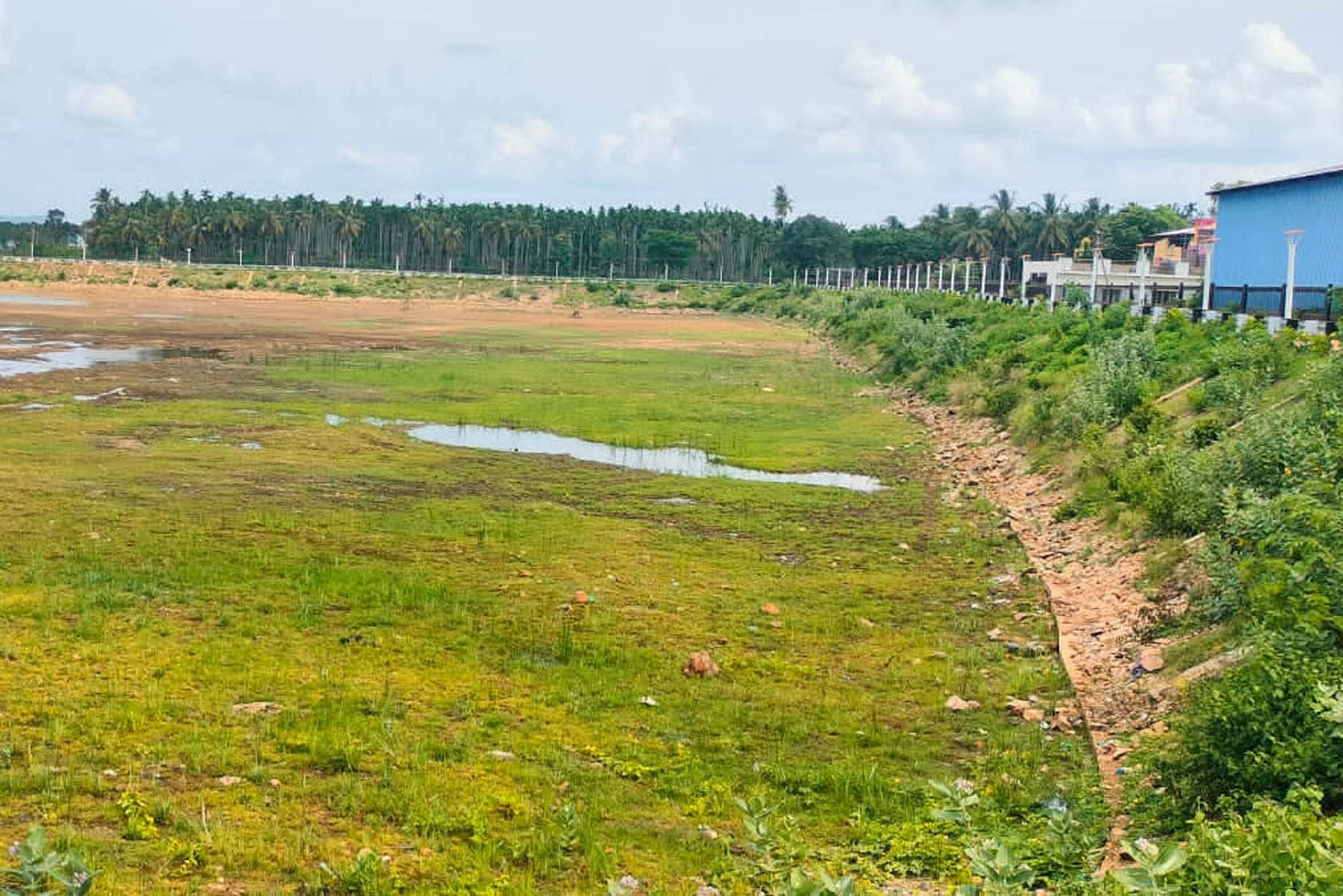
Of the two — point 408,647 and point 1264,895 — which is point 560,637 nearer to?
point 408,647

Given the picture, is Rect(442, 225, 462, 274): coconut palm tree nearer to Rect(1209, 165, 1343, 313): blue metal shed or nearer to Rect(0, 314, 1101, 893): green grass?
Rect(1209, 165, 1343, 313): blue metal shed

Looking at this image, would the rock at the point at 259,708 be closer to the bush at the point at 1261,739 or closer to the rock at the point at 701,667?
the rock at the point at 701,667

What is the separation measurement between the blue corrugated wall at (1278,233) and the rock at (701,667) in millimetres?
32673

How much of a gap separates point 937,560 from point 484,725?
842cm

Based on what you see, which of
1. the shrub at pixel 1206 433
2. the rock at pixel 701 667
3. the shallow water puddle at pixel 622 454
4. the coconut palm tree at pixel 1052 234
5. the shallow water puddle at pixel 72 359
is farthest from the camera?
→ the coconut palm tree at pixel 1052 234

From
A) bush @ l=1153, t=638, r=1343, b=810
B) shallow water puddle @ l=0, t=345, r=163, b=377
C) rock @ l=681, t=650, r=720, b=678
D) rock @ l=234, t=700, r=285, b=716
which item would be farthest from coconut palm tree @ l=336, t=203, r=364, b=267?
bush @ l=1153, t=638, r=1343, b=810

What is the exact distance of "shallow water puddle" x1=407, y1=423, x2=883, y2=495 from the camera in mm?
23453

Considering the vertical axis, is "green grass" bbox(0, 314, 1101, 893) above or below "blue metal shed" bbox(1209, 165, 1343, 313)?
below

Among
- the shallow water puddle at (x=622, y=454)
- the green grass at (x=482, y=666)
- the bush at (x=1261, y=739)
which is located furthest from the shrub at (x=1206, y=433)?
the bush at (x=1261, y=739)

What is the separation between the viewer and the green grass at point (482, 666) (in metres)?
8.21

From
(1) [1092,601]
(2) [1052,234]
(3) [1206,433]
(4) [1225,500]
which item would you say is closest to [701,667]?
(1) [1092,601]

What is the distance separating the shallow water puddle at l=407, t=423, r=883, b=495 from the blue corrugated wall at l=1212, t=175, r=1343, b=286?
22.4 m

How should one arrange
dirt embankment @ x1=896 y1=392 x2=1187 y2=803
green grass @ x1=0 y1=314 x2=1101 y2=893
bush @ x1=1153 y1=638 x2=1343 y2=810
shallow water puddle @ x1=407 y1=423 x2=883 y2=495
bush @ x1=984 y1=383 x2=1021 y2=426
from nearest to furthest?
1. bush @ x1=1153 y1=638 x2=1343 y2=810
2. green grass @ x1=0 y1=314 x2=1101 y2=893
3. dirt embankment @ x1=896 y1=392 x2=1187 y2=803
4. shallow water puddle @ x1=407 y1=423 x2=883 y2=495
5. bush @ x1=984 y1=383 x2=1021 y2=426

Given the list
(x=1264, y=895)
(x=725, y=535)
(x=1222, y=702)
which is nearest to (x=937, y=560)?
(x=725, y=535)
